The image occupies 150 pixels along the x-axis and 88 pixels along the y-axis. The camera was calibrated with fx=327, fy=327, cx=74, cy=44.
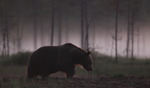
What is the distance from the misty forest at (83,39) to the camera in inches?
553

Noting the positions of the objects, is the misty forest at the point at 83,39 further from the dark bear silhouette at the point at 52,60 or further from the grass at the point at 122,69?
the dark bear silhouette at the point at 52,60

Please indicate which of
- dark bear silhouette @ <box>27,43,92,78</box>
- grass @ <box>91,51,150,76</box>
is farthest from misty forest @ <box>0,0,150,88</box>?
dark bear silhouette @ <box>27,43,92,78</box>

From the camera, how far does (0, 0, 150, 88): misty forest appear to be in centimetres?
1405

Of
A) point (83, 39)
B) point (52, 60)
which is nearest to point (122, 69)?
point (52, 60)

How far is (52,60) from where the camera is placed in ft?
52.5

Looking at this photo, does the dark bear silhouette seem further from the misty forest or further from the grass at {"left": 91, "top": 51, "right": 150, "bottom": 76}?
the grass at {"left": 91, "top": 51, "right": 150, "bottom": 76}

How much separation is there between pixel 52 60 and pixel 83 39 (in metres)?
30.3

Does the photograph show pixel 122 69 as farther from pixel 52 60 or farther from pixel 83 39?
pixel 83 39

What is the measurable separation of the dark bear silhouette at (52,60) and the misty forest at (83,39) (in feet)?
2.27

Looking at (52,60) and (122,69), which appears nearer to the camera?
(52,60)

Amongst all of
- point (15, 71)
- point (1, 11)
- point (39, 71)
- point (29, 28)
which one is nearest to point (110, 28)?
point (29, 28)

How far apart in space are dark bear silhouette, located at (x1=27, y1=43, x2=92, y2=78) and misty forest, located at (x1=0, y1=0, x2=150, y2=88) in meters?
0.69

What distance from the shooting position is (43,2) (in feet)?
176

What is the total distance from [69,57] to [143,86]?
16.2ft
